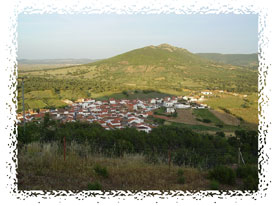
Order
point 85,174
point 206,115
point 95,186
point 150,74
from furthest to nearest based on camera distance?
point 150,74 → point 206,115 → point 85,174 → point 95,186

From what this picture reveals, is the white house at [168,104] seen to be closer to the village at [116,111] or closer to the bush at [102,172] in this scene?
the village at [116,111]

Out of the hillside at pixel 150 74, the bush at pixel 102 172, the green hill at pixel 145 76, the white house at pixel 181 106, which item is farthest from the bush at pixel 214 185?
the hillside at pixel 150 74

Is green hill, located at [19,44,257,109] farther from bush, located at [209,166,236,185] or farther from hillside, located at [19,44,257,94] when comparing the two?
bush, located at [209,166,236,185]

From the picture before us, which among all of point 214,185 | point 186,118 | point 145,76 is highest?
point 145,76

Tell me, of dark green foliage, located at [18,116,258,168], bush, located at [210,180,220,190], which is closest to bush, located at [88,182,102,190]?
bush, located at [210,180,220,190]

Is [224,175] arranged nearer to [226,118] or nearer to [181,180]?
[181,180]

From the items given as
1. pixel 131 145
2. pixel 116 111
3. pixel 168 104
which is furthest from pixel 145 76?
pixel 131 145
